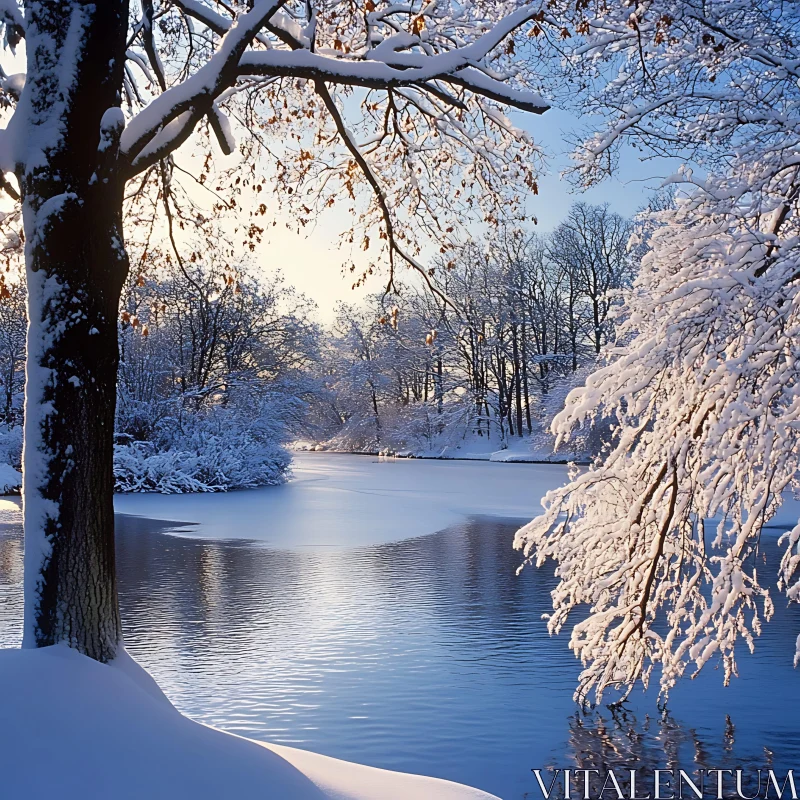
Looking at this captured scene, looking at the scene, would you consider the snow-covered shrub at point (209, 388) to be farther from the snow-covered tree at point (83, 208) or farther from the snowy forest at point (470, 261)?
the snow-covered tree at point (83, 208)

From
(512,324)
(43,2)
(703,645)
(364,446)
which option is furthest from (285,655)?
(364,446)

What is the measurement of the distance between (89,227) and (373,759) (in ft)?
12.7

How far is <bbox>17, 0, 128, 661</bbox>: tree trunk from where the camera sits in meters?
4.24

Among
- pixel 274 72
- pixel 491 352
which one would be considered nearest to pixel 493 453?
pixel 491 352

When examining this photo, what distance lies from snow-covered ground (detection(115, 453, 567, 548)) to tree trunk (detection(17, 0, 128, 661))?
10300mm

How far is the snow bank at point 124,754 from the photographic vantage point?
10.3 feet

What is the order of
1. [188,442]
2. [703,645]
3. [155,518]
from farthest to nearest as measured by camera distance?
[188,442], [155,518], [703,645]

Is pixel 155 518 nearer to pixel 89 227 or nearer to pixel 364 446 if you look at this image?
pixel 89 227

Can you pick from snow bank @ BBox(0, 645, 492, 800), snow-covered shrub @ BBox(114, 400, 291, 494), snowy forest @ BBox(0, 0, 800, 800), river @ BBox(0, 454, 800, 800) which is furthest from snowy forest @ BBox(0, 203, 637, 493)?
snow bank @ BBox(0, 645, 492, 800)

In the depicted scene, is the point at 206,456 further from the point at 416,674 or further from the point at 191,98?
the point at 191,98

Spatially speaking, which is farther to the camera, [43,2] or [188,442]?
[188,442]

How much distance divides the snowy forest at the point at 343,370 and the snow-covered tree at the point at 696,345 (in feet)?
41.4

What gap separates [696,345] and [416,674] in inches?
160

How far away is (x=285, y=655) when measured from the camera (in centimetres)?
821
